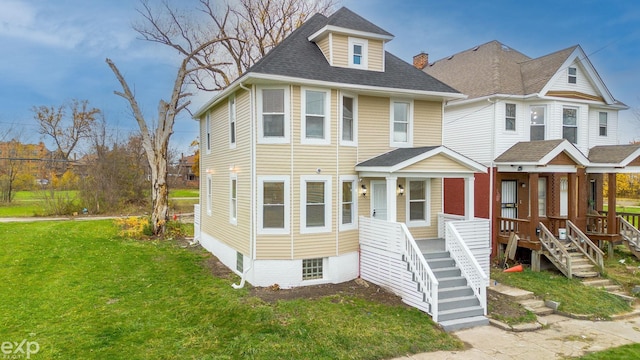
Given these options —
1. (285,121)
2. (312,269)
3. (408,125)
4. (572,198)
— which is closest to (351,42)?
(408,125)

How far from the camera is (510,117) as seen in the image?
48.3 feet

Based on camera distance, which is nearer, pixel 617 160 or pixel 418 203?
pixel 418 203

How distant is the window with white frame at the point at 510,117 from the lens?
14633mm

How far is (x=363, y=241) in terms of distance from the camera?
37.0 feet

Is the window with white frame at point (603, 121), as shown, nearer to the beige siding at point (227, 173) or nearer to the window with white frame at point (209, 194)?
the beige siding at point (227, 173)

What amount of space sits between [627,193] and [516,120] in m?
35.2

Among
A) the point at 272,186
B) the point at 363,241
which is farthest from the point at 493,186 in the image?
the point at 272,186

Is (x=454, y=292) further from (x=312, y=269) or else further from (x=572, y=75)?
(x=572, y=75)

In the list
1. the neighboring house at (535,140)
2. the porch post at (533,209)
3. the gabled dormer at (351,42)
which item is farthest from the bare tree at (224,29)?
the porch post at (533,209)

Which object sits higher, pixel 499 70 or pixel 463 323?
pixel 499 70

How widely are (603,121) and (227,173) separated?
17068 mm

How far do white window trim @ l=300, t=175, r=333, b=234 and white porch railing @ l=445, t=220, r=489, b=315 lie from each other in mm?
3517

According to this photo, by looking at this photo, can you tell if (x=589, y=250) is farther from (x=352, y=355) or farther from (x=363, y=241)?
(x=352, y=355)

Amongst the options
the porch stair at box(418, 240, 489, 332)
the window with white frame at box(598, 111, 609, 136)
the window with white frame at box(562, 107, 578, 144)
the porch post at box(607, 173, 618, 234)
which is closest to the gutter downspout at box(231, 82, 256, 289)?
Answer: the porch stair at box(418, 240, 489, 332)
